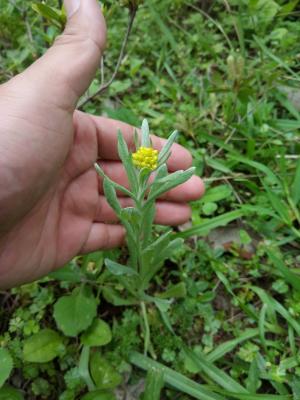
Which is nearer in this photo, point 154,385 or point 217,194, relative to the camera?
point 154,385

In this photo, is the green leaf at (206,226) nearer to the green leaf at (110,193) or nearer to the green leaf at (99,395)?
the green leaf at (110,193)

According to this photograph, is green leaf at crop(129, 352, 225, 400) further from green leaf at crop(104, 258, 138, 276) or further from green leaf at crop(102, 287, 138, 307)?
green leaf at crop(104, 258, 138, 276)

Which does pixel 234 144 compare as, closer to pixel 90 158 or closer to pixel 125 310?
pixel 90 158

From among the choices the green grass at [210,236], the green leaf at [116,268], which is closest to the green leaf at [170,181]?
the green leaf at [116,268]

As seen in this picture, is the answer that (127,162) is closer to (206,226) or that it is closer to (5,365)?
(206,226)

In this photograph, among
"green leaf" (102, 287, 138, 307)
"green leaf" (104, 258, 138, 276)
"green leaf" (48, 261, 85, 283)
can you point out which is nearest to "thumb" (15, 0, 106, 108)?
"green leaf" (104, 258, 138, 276)

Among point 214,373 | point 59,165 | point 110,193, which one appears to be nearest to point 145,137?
point 110,193

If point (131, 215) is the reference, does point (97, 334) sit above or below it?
below
